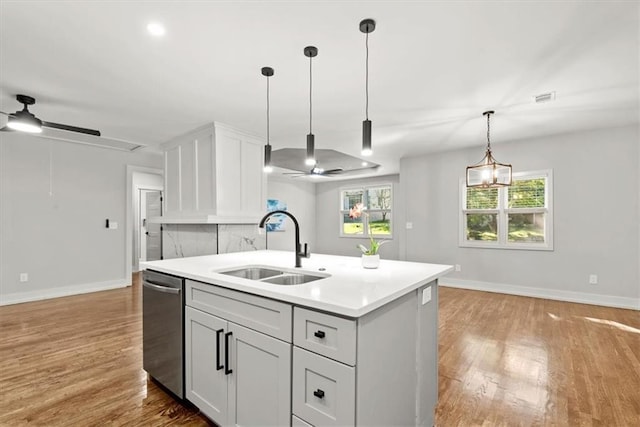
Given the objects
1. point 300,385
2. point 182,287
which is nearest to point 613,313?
point 300,385

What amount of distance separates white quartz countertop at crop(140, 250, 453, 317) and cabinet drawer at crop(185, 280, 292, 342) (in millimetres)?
51

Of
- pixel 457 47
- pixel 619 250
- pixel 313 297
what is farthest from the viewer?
pixel 619 250

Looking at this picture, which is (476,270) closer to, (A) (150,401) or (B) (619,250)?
(B) (619,250)

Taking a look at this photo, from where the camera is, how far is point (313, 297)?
130cm

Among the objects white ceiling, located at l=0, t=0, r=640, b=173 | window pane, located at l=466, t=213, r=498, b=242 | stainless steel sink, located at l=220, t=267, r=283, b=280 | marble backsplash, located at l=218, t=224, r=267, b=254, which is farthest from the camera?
window pane, located at l=466, t=213, r=498, b=242

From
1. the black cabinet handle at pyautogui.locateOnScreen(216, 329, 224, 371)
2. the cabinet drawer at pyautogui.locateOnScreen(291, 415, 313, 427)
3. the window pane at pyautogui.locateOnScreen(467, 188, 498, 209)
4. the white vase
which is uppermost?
the window pane at pyautogui.locateOnScreen(467, 188, 498, 209)

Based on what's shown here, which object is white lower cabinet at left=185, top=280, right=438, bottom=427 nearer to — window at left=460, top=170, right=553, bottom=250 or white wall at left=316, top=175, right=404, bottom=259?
window at left=460, top=170, right=553, bottom=250

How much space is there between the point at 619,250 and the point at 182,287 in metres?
5.44

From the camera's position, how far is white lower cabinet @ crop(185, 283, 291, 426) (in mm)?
1414

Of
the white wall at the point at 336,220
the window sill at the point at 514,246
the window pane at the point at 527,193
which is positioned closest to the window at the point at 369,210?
the white wall at the point at 336,220

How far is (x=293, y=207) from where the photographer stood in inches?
343

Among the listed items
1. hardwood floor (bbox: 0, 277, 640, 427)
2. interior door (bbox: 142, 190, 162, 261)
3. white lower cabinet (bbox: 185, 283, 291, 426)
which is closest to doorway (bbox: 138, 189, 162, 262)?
interior door (bbox: 142, 190, 162, 261)

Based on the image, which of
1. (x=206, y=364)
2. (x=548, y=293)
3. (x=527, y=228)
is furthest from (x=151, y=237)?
(x=548, y=293)

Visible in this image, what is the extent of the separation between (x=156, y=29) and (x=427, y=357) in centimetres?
271
